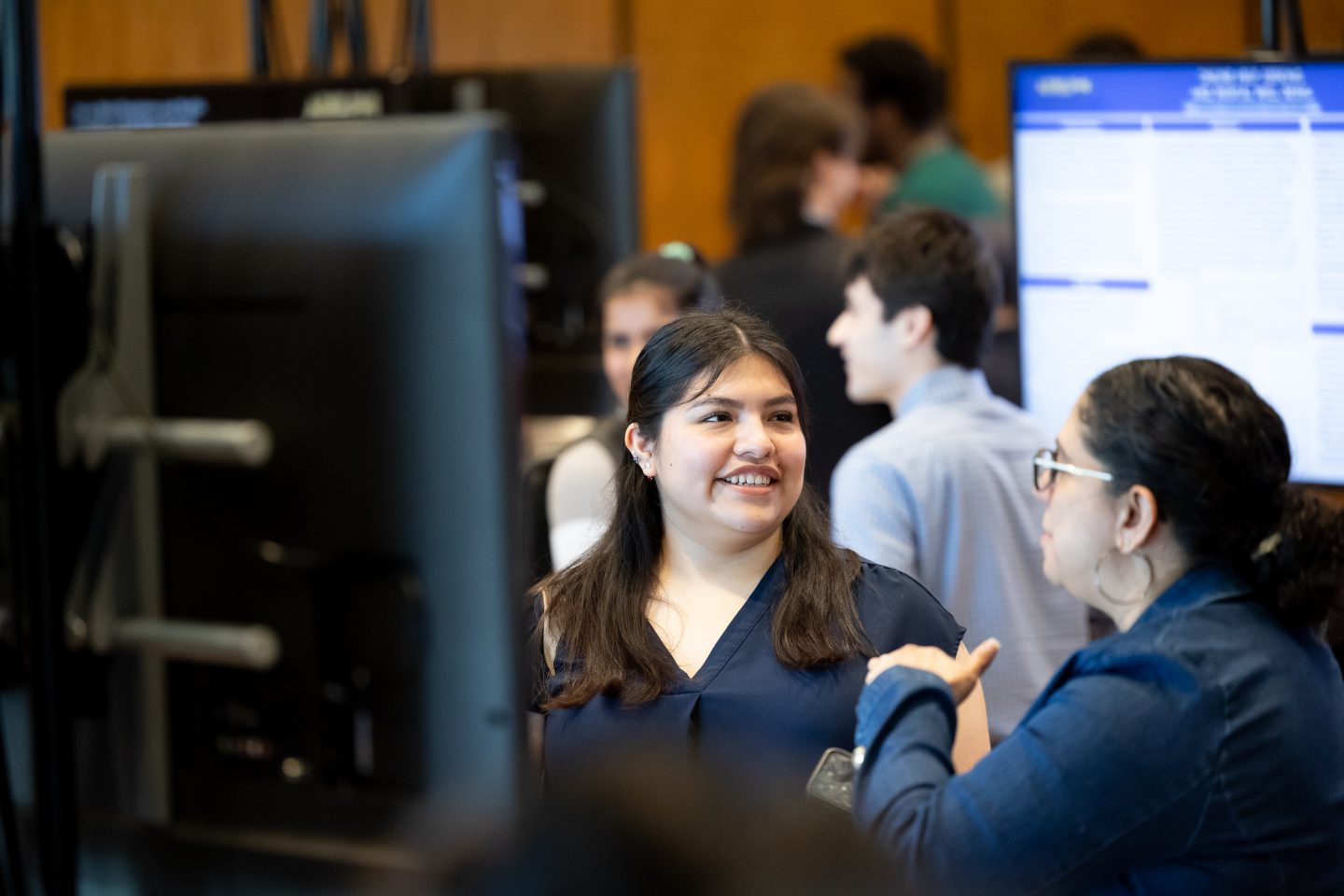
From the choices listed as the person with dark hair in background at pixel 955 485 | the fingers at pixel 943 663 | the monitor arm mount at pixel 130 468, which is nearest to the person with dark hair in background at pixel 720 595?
the fingers at pixel 943 663

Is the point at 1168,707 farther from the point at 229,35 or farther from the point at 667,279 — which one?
the point at 229,35

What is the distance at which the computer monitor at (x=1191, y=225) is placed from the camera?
6.78ft

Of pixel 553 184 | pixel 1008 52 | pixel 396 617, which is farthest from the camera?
pixel 1008 52

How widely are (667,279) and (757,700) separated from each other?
1.27m

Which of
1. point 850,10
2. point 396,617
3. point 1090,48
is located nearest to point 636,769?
point 396,617

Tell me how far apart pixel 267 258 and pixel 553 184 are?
6.11 ft

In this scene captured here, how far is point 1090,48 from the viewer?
4629mm

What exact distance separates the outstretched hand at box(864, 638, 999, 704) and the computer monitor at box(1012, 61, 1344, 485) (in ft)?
2.84

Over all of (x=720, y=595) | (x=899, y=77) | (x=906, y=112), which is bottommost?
(x=720, y=595)

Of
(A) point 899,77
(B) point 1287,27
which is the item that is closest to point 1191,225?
(B) point 1287,27

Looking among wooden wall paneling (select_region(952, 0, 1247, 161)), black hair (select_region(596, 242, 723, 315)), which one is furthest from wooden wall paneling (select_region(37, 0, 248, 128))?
black hair (select_region(596, 242, 723, 315))

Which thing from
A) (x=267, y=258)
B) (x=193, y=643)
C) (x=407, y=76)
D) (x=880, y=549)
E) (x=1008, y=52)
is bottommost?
(x=880, y=549)

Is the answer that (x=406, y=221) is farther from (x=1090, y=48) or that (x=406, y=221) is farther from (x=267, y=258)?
(x=1090, y=48)

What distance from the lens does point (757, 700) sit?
5.05 feet
